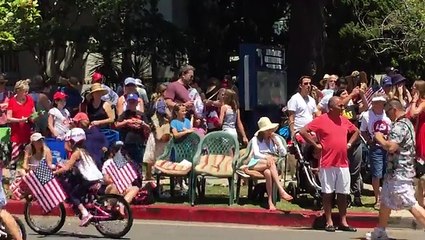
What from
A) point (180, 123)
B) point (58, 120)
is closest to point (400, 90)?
point (180, 123)

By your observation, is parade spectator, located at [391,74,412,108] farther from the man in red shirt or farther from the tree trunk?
the tree trunk

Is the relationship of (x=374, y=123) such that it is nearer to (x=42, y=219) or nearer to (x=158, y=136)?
(x=158, y=136)

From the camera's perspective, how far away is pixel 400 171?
33.4 ft

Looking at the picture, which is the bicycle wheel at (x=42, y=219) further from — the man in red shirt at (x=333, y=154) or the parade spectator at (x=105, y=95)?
the man in red shirt at (x=333, y=154)

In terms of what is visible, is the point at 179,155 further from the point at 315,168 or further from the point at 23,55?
the point at 23,55

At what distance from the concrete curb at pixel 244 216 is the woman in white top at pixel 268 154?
235 mm

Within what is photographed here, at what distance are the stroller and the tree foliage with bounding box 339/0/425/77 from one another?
9951mm

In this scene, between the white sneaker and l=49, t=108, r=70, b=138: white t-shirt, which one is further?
l=49, t=108, r=70, b=138: white t-shirt

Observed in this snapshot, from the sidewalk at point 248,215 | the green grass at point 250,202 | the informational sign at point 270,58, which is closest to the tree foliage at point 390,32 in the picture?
the informational sign at point 270,58

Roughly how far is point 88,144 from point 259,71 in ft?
19.4

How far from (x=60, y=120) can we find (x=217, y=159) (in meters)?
3.05

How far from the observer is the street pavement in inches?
436

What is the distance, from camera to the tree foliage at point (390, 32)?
71.9 feet

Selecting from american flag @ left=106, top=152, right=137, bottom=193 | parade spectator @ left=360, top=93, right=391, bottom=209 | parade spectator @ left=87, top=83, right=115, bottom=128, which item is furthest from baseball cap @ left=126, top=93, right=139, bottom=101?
parade spectator @ left=360, top=93, right=391, bottom=209
